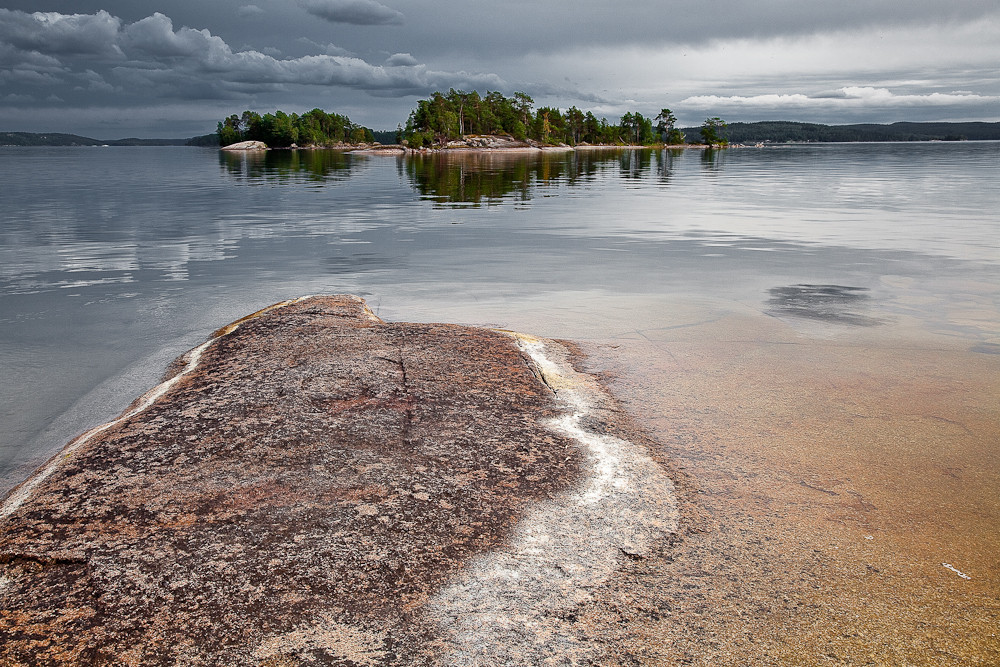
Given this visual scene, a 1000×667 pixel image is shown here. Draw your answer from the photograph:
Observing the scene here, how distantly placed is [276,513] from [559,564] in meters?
1.65

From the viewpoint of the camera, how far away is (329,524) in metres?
3.69

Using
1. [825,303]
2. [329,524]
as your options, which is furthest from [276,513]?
[825,303]

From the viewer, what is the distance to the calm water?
8.07 metres

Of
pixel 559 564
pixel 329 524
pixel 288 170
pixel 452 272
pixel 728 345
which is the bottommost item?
pixel 559 564

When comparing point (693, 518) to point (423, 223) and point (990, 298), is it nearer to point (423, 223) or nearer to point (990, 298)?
point (990, 298)

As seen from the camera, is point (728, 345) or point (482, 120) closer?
point (728, 345)

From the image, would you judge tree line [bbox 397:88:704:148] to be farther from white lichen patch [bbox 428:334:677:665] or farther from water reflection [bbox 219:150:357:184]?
white lichen patch [bbox 428:334:677:665]

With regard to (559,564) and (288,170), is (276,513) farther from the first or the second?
(288,170)

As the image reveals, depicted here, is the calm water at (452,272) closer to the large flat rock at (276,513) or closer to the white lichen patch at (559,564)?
the large flat rock at (276,513)

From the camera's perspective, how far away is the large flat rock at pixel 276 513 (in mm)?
2928

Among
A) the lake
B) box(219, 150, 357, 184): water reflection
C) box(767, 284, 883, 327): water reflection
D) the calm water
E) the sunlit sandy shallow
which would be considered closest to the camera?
the sunlit sandy shallow

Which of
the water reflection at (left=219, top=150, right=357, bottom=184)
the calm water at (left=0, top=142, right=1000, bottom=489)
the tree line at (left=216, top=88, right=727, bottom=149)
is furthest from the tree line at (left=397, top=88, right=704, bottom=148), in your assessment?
the calm water at (left=0, top=142, right=1000, bottom=489)

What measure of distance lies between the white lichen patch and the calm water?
13.5ft

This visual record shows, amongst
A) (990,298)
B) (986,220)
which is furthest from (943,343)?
(986,220)
